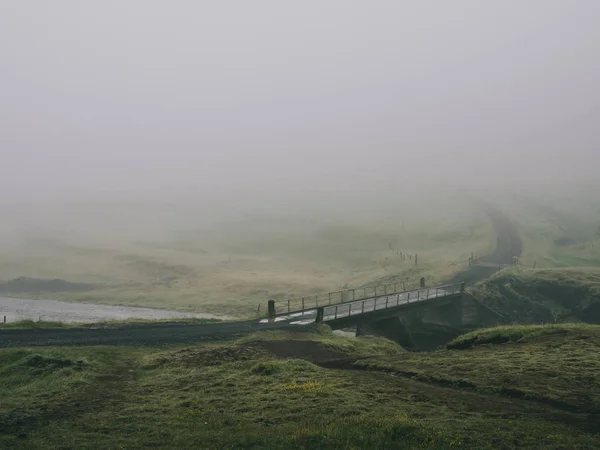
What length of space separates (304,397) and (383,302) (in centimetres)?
3769

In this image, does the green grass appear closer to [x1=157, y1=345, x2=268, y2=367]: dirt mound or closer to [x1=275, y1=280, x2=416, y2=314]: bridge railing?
[x1=157, y1=345, x2=268, y2=367]: dirt mound

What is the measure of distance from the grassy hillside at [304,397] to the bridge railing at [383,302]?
16573mm

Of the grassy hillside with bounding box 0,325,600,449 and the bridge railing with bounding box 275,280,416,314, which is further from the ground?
the grassy hillside with bounding box 0,325,600,449

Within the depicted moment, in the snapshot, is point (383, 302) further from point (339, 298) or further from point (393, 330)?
point (339, 298)

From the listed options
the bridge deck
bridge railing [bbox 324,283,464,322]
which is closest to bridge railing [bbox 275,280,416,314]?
bridge railing [bbox 324,283,464,322]

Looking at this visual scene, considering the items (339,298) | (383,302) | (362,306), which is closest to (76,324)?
(362,306)

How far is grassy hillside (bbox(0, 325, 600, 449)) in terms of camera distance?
14133 millimetres

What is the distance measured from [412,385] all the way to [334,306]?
30207 mm

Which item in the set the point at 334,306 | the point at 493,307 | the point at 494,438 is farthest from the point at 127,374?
the point at 493,307

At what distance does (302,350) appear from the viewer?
103 feet

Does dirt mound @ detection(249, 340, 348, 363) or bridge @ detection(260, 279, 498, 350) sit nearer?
dirt mound @ detection(249, 340, 348, 363)

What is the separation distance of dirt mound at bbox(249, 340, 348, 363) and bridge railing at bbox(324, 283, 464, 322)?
1082 centimetres

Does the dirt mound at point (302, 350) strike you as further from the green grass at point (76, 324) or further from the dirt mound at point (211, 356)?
the green grass at point (76, 324)

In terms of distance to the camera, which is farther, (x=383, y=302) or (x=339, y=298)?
(x=339, y=298)
